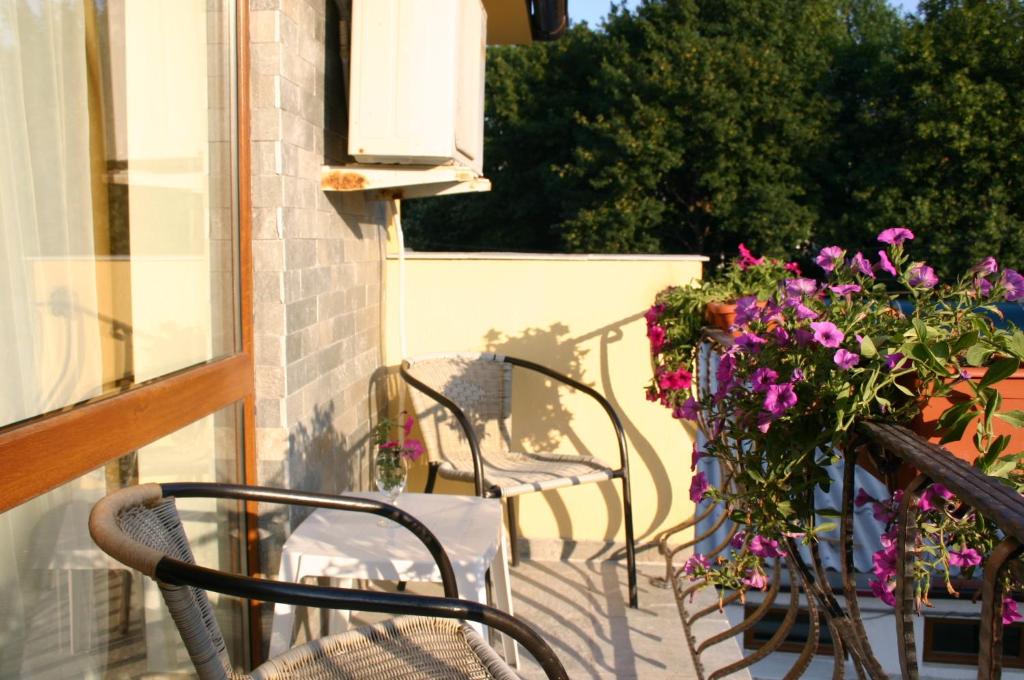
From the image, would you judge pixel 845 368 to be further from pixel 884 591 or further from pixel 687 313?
pixel 687 313

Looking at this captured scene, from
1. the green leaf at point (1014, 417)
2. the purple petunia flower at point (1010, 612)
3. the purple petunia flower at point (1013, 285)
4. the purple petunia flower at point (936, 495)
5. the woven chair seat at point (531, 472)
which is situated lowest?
the woven chair seat at point (531, 472)

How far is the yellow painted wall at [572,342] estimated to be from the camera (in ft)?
11.4

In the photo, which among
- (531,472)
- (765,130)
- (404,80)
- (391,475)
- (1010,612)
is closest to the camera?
(1010,612)

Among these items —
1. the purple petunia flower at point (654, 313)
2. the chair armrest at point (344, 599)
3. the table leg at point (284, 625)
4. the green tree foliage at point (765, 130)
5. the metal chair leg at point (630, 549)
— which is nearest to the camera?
the chair armrest at point (344, 599)

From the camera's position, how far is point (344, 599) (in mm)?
1219

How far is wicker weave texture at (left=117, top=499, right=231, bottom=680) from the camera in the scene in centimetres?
121

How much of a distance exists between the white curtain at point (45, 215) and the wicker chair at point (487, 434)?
1.40 meters

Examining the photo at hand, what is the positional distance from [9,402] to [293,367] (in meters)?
1.01

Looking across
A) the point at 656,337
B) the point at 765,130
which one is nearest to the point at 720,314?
the point at 656,337

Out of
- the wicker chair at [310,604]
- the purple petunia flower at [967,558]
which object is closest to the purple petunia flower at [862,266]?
the purple petunia flower at [967,558]

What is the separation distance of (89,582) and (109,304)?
0.45 meters

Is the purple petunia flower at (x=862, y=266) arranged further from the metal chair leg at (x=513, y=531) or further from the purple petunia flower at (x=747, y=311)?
the metal chair leg at (x=513, y=531)

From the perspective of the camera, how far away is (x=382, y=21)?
253 cm

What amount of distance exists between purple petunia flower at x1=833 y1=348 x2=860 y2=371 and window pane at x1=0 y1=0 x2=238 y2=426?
1159 millimetres
